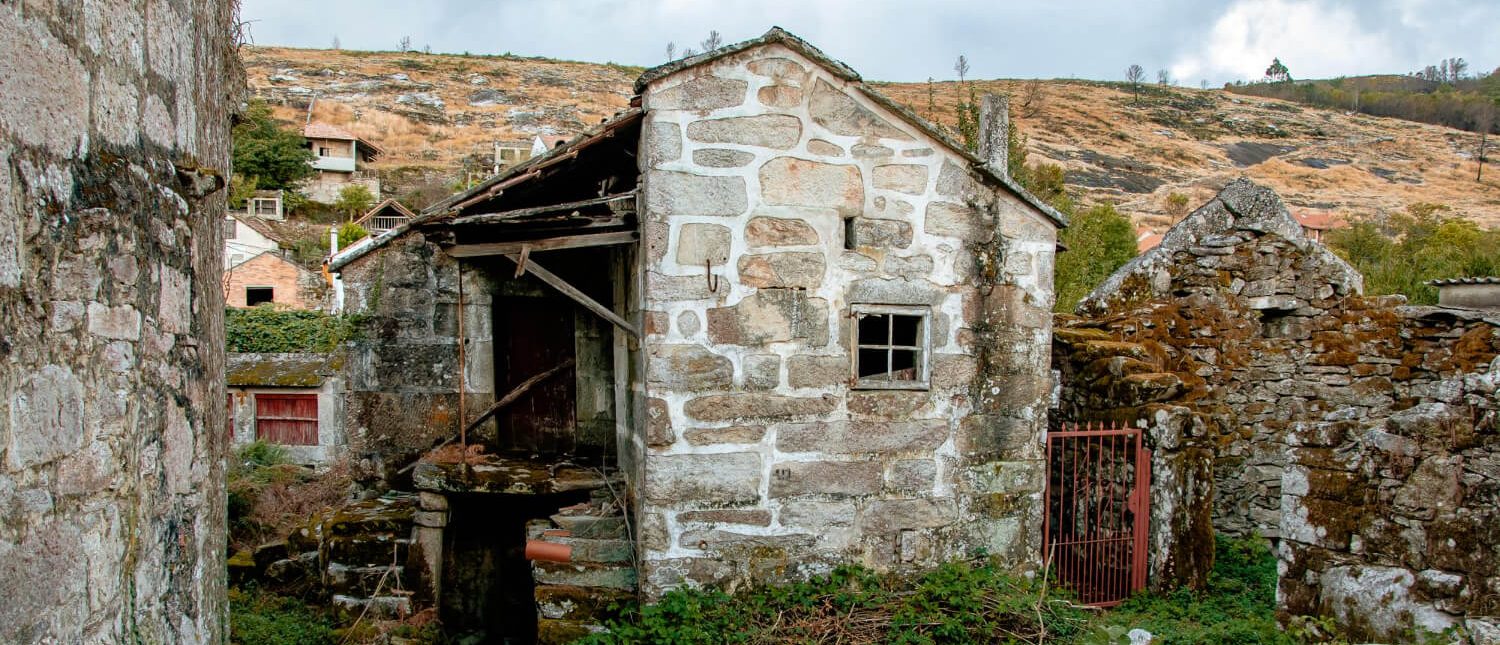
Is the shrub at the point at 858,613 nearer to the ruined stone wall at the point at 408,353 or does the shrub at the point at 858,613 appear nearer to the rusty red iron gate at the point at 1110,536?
→ the rusty red iron gate at the point at 1110,536

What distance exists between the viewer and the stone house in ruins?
224 inches

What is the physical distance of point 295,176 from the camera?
131 feet

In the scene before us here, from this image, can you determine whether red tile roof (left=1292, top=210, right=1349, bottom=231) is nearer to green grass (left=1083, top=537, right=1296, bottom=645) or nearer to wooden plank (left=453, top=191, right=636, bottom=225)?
green grass (left=1083, top=537, right=1296, bottom=645)

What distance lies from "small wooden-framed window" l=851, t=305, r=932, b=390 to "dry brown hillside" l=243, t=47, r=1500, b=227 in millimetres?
33615

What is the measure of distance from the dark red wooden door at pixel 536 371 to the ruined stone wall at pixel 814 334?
8.55 ft

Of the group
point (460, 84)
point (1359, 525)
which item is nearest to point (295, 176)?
point (460, 84)

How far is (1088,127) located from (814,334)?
54.3 meters

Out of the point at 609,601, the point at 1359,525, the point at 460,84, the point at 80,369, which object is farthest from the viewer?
the point at 460,84

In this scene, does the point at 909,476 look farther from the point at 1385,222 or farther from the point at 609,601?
the point at 1385,222

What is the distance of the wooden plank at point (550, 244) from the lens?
A: 5.98 meters

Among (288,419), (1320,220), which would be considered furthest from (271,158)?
(1320,220)

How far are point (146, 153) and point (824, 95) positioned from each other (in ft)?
13.3

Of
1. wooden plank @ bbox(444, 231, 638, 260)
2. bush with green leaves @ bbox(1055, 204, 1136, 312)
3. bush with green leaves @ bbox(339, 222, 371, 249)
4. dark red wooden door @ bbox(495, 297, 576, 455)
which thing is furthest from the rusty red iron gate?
bush with green leaves @ bbox(339, 222, 371, 249)

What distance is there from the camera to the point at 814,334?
594 centimetres
